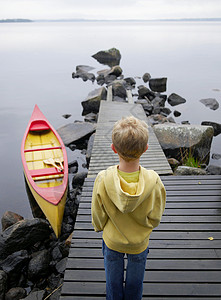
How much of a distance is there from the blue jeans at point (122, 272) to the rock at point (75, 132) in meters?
8.92

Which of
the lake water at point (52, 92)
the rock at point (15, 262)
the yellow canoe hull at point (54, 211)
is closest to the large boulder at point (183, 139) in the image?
the lake water at point (52, 92)

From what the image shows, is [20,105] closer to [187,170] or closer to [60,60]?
[187,170]

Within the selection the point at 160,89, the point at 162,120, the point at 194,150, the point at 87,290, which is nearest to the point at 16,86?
the point at 160,89

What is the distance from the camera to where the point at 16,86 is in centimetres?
2584

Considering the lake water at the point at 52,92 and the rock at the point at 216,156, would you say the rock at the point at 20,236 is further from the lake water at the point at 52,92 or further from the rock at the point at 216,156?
the rock at the point at 216,156

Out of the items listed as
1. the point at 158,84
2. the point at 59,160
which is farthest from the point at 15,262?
the point at 158,84

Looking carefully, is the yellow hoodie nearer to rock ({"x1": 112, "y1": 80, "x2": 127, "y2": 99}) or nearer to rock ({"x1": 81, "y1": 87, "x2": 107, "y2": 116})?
rock ({"x1": 81, "y1": 87, "x2": 107, "y2": 116})

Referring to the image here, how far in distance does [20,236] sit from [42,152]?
113 inches

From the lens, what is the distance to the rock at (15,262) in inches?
197

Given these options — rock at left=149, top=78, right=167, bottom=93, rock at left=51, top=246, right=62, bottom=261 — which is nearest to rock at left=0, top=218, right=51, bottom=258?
rock at left=51, top=246, right=62, bottom=261

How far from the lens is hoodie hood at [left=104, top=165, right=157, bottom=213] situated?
5.80 feet

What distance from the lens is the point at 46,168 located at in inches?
264

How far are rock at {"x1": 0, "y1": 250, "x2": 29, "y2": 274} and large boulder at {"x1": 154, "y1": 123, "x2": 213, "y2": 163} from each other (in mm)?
5179

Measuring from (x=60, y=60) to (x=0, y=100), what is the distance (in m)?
20.6
